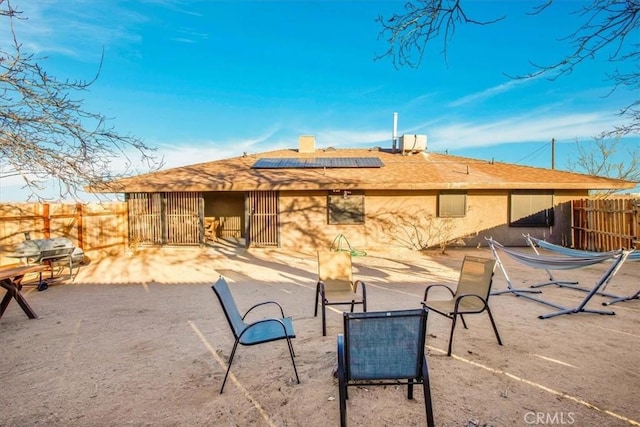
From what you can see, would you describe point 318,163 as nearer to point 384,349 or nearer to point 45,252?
point 45,252

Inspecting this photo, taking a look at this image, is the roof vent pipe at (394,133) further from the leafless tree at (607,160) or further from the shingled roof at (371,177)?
the leafless tree at (607,160)

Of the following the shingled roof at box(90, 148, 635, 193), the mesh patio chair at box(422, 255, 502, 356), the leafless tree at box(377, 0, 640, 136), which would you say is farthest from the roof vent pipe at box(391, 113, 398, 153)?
the leafless tree at box(377, 0, 640, 136)

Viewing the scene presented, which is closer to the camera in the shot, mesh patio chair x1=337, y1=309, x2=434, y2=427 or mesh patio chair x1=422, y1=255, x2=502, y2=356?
mesh patio chair x1=337, y1=309, x2=434, y2=427

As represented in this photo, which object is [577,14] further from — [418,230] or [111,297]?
[418,230]

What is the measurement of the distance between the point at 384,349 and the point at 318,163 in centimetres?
1264

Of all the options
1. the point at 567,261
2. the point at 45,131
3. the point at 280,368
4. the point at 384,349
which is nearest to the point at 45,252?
the point at 45,131

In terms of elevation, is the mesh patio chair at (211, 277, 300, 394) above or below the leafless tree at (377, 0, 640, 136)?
below

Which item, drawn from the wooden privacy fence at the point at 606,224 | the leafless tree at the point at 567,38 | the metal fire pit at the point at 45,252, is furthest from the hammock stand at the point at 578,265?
the metal fire pit at the point at 45,252

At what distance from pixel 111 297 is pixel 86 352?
2861mm

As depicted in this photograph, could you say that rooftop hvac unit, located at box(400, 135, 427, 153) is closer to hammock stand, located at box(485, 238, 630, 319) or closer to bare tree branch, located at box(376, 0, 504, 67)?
hammock stand, located at box(485, 238, 630, 319)

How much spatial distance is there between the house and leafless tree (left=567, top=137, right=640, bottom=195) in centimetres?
1258

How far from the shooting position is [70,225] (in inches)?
382

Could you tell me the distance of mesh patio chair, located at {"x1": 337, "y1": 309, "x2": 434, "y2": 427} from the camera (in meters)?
2.32

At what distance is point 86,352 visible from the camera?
156 inches
